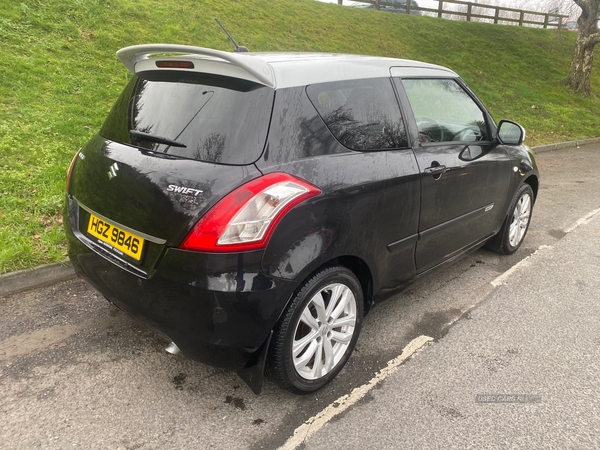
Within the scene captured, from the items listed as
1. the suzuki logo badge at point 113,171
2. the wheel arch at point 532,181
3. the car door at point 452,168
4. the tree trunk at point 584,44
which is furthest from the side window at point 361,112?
the tree trunk at point 584,44

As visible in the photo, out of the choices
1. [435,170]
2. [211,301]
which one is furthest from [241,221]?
[435,170]

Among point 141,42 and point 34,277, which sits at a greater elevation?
point 141,42

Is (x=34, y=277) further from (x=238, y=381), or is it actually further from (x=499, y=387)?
(x=499, y=387)

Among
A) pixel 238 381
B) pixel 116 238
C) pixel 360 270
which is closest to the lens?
pixel 116 238

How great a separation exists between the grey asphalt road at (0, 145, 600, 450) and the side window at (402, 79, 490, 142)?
125cm

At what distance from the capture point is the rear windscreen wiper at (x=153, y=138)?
2.26 m

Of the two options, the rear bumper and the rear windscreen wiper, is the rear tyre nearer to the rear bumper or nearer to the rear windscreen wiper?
the rear bumper

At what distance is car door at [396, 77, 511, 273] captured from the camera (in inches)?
118

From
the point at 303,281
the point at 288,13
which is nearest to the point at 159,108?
the point at 303,281

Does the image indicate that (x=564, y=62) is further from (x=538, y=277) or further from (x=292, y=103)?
(x=292, y=103)

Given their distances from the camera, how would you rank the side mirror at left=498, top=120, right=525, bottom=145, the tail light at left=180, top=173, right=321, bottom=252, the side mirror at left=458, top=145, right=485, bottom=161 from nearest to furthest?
1. the tail light at left=180, top=173, right=321, bottom=252
2. the side mirror at left=458, top=145, right=485, bottom=161
3. the side mirror at left=498, top=120, right=525, bottom=145

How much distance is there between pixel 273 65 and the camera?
91.9 inches

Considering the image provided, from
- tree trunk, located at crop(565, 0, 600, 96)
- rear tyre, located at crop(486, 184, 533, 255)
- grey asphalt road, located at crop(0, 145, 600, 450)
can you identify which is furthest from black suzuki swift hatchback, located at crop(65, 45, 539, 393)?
tree trunk, located at crop(565, 0, 600, 96)

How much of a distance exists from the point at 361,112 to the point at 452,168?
89cm
